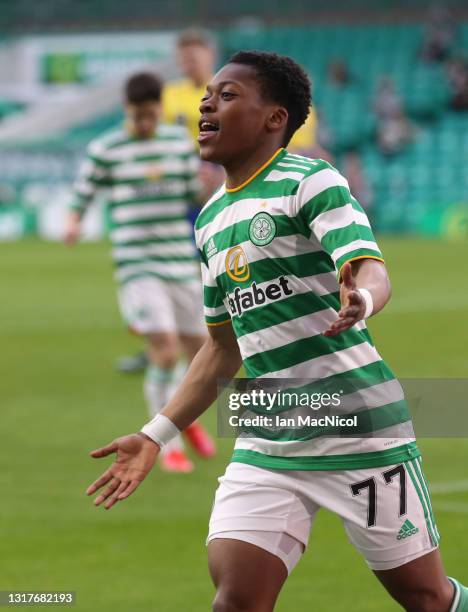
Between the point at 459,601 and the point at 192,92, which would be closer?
the point at 459,601

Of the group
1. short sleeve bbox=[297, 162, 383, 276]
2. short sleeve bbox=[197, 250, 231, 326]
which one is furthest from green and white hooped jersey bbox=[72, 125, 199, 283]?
short sleeve bbox=[297, 162, 383, 276]

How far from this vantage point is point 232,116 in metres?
4.30

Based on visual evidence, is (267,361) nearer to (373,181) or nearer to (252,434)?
(252,434)

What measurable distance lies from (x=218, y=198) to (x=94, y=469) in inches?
173

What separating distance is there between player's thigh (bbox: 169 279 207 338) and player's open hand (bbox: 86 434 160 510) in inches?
187

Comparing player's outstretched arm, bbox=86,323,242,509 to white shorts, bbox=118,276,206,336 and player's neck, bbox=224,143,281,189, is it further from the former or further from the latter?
white shorts, bbox=118,276,206,336

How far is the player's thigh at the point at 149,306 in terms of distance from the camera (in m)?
8.93

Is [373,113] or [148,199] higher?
[148,199]

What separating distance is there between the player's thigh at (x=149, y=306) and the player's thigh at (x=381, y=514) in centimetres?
477

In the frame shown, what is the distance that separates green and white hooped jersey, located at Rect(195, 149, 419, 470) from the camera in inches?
164

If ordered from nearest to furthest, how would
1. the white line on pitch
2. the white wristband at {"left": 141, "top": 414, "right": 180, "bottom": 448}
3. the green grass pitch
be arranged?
the white wristband at {"left": 141, "top": 414, "right": 180, "bottom": 448} < the green grass pitch < the white line on pitch

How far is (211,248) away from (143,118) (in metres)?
4.98

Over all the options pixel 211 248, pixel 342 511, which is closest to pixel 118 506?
pixel 211 248

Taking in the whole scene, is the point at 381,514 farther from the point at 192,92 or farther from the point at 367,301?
the point at 192,92
